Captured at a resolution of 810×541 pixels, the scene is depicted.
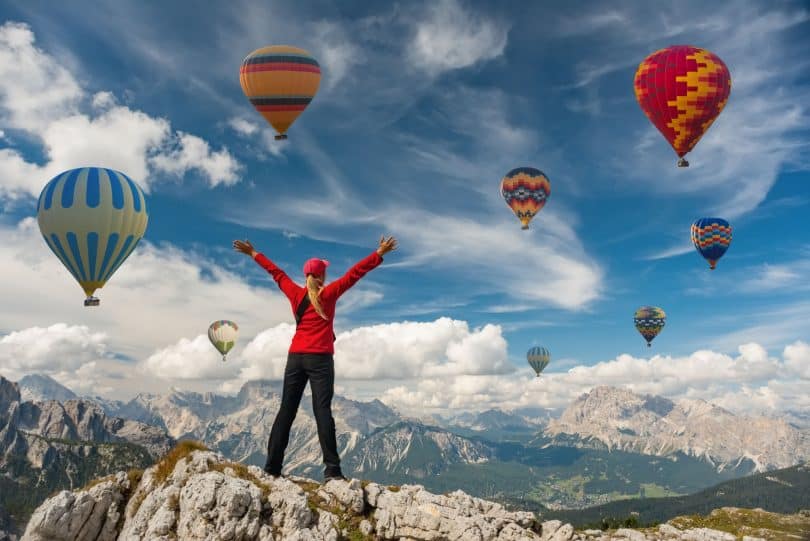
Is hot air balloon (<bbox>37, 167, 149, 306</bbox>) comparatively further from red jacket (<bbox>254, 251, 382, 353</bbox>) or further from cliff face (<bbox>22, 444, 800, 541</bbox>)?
red jacket (<bbox>254, 251, 382, 353</bbox>)

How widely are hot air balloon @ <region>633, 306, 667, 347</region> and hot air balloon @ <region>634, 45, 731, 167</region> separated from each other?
287 feet

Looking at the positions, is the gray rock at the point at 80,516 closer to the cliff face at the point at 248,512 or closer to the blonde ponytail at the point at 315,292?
the cliff face at the point at 248,512

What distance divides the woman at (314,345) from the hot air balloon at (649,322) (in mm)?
142720

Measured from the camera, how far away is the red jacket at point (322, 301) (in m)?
17.7

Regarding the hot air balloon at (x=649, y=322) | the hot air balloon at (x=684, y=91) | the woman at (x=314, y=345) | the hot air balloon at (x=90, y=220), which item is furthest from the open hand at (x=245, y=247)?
the hot air balloon at (x=649, y=322)

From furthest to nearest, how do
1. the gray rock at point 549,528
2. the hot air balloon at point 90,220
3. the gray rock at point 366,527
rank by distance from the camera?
the hot air balloon at point 90,220, the gray rock at point 549,528, the gray rock at point 366,527

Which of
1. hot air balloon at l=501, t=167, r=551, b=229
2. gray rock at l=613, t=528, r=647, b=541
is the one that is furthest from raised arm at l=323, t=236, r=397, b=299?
hot air balloon at l=501, t=167, r=551, b=229

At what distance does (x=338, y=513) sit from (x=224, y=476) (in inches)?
140

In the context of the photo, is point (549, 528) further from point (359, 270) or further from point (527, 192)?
point (527, 192)

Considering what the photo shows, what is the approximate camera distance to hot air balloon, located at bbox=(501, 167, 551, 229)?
335 ft

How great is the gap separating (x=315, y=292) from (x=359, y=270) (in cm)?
148

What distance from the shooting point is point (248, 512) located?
1627 centimetres

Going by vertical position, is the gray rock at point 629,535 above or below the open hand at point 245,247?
below

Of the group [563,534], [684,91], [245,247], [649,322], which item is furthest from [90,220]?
[649,322]
